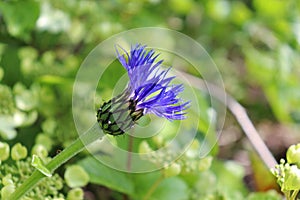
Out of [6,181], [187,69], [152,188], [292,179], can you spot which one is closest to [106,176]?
[152,188]

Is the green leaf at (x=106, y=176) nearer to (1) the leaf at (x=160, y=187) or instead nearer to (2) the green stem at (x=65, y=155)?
(1) the leaf at (x=160, y=187)

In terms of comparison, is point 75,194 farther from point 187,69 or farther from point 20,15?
point 187,69

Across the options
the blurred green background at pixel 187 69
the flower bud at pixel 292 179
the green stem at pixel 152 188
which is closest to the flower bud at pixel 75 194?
the blurred green background at pixel 187 69

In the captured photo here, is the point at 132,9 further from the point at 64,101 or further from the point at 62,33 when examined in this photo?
the point at 64,101

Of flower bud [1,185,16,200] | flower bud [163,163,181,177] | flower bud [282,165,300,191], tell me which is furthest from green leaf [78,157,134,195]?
flower bud [282,165,300,191]

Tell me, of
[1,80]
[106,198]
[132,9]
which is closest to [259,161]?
[106,198]

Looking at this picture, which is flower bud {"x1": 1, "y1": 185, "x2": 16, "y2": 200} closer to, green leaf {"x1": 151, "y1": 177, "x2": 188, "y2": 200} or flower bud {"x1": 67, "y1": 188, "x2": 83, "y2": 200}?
flower bud {"x1": 67, "y1": 188, "x2": 83, "y2": 200}
